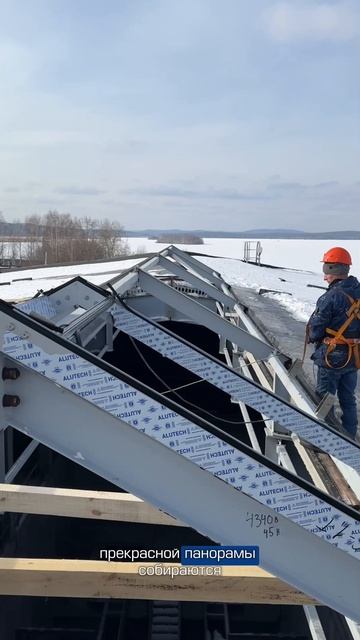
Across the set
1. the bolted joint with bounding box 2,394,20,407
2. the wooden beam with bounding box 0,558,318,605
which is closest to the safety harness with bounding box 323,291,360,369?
the wooden beam with bounding box 0,558,318,605

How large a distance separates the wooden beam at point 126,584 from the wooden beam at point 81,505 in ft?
0.74

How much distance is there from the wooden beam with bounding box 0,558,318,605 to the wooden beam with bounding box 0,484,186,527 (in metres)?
0.22

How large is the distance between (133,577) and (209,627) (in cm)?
328

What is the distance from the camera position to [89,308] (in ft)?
10.4

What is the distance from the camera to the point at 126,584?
223 centimetres

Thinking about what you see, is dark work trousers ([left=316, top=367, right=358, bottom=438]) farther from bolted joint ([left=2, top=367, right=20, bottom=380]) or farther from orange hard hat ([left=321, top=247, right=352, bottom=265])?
bolted joint ([left=2, top=367, right=20, bottom=380])

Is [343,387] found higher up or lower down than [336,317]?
lower down

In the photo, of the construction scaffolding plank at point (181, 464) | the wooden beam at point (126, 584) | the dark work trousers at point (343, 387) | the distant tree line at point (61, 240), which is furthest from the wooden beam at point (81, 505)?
the distant tree line at point (61, 240)

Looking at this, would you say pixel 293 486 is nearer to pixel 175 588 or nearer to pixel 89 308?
pixel 175 588

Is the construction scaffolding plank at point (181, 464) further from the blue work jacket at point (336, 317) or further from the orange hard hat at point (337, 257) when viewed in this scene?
the orange hard hat at point (337, 257)

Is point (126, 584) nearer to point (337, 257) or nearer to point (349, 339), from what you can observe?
point (349, 339)

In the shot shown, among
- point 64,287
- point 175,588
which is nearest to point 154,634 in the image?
point 175,588

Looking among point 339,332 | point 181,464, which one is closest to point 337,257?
point 339,332

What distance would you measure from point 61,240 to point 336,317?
4571cm
